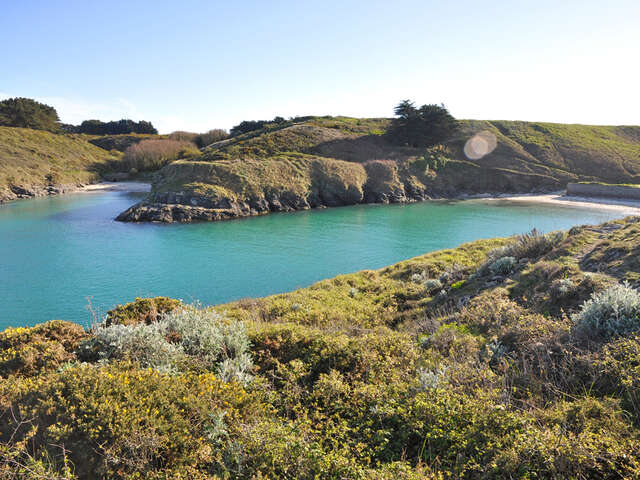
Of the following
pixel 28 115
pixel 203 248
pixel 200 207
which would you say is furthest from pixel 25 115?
pixel 203 248

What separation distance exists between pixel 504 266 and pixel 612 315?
5.79 metres

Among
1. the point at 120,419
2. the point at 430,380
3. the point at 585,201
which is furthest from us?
the point at 585,201

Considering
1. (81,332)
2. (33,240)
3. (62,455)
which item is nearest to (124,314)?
(81,332)

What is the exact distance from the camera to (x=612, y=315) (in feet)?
→ 20.1

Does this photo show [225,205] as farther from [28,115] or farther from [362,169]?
[28,115]

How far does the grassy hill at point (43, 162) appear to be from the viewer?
2351 inches

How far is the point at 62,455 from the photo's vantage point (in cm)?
392

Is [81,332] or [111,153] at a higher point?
[111,153]

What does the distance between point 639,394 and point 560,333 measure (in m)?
1.90

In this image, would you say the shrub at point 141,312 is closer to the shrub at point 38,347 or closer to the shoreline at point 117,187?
the shrub at point 38,347

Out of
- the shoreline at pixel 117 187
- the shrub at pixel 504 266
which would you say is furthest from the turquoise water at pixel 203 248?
the shoreline at pixel 117 187

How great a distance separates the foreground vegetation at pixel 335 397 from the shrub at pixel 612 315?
25mm

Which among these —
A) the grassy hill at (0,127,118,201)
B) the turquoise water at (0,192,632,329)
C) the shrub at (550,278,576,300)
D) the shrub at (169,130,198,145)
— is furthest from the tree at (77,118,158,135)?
the shrub at (550,278,576,300)

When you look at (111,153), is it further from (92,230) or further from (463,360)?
(463,360)
